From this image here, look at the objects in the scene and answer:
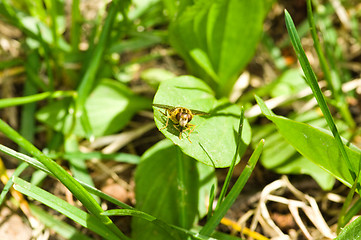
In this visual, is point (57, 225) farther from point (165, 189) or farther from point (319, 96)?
point (319, 96)

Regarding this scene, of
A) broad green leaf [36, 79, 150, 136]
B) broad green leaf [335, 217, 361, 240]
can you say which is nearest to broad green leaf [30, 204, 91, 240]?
broad green leaf [36, 79, 150, 136]

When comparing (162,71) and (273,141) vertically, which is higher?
(162,71)

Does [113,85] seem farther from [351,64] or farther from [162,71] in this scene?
[351,64]

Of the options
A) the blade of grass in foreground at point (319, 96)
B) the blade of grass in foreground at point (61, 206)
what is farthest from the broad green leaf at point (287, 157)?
the blade of grass in foreground at point (61, 206)

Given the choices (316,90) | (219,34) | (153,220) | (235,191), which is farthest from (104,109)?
(316,90)

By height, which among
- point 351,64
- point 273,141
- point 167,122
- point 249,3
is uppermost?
point 249,3

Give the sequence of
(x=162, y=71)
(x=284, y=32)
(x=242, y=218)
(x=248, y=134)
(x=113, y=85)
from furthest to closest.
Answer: (x=284, y=32) → (x=162, y=71) → (x=113, y=85) → (x=242, y=218) → (x=248, y=134)

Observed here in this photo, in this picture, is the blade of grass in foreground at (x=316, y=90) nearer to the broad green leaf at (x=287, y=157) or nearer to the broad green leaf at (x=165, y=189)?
the broad green leaf at (x=287, y=157)

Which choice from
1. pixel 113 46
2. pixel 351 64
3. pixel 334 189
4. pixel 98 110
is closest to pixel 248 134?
pixel 334 189
